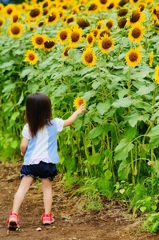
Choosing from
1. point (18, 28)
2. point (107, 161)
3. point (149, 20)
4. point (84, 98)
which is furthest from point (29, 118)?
point (18, 28)

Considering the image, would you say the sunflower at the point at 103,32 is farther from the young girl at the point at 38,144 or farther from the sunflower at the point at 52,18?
Answer: the sunflower at the point at 52,18

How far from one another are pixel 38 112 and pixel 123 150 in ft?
2.06

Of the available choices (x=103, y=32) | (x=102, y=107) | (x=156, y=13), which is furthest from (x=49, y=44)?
(x=102, y=107)

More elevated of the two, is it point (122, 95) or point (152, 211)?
point (122, 95)

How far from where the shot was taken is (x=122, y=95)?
14.7 feet

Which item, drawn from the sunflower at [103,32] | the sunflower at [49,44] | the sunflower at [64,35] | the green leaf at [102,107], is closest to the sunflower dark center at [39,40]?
the sunflower at [49,44]

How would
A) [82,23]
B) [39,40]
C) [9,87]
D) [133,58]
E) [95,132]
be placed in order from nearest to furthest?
[133,58], [95,132], [82,23], [39,40], [9,87]

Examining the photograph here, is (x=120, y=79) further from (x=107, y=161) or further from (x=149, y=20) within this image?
(x=149, y=20)

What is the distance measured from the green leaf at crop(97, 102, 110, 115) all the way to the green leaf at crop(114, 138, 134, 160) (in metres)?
0.25

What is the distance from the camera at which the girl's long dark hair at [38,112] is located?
4465mm

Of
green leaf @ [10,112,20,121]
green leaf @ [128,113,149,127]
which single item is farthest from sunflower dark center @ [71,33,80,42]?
green leaf @ [10,112,20,121]

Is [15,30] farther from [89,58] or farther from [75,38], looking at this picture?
[89,58]

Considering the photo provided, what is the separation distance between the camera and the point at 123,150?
177 inches

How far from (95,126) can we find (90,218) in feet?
2.60
